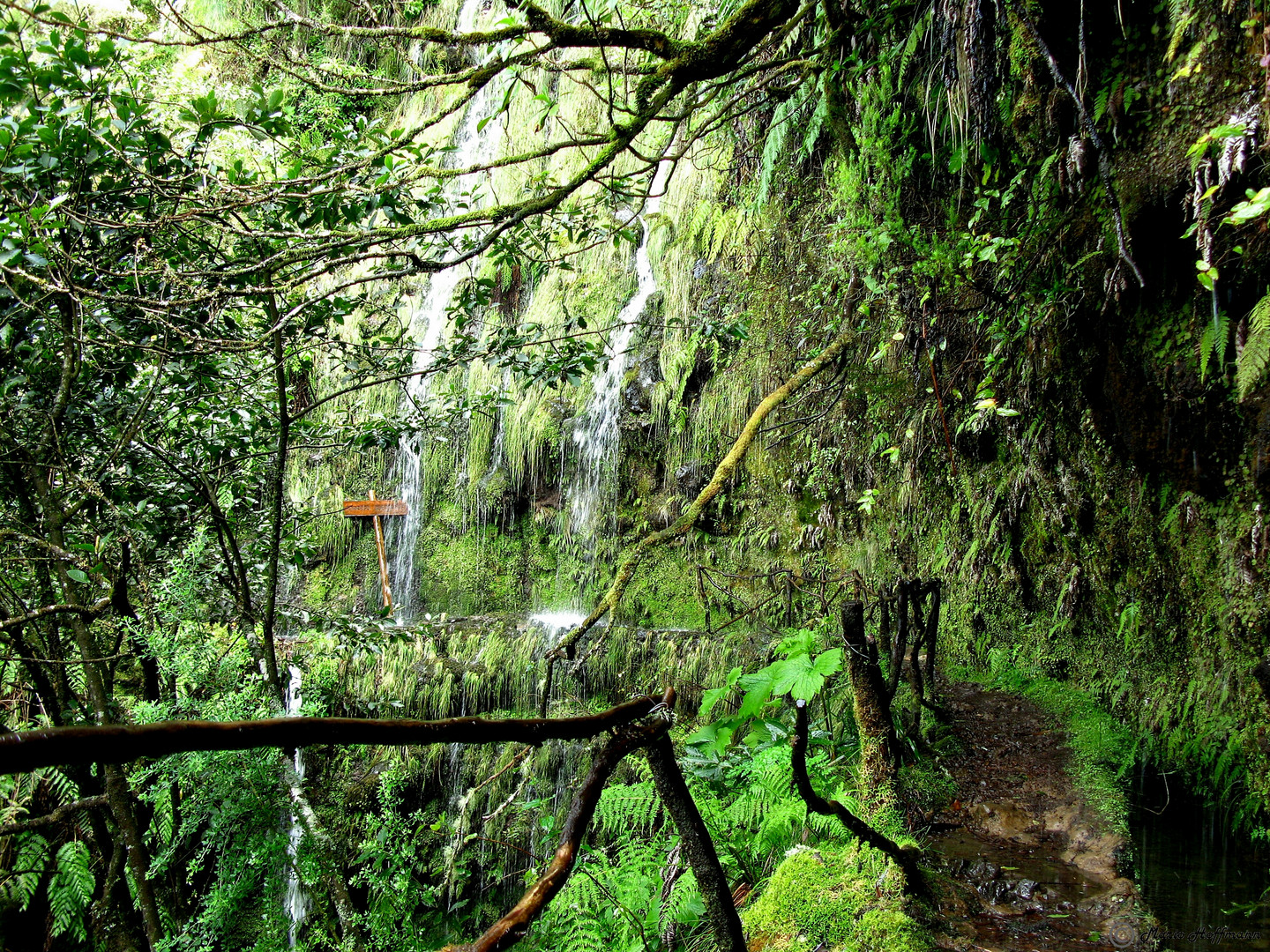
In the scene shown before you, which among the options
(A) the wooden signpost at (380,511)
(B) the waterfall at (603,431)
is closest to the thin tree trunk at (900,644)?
(B) the waterfall at (603,431)

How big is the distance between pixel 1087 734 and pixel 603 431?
546 centimetres

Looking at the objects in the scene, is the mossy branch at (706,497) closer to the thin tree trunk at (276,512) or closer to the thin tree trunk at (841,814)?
the thin tree trunk at (841,814)

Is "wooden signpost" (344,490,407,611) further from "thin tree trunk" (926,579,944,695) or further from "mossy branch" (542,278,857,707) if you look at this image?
"thin tree trunk" (926,579,944,695)

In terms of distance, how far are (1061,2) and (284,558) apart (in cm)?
415

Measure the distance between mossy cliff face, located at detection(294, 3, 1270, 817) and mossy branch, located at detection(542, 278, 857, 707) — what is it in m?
0.12

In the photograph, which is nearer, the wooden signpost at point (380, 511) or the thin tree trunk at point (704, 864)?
the thin tree trunk at point (704, 864)

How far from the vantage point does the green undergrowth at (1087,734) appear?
9.00 ft

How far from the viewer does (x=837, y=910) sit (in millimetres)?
1839

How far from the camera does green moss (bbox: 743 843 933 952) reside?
5.63 feet

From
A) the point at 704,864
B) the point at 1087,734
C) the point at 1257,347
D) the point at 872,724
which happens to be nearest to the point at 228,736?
the point at 704,864

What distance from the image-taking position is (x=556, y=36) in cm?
235

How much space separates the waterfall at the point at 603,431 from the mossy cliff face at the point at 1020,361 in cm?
100

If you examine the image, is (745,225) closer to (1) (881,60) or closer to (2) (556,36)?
(1) (881,60)

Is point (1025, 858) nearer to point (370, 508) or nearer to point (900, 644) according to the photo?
point (900, 644)
